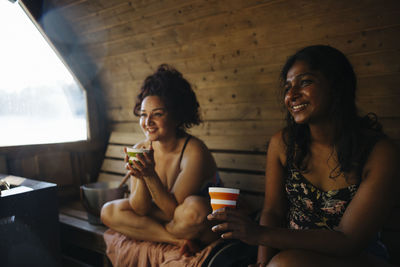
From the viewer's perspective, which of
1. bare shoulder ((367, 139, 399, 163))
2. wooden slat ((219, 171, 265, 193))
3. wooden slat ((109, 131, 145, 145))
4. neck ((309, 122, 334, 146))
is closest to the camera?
bare shoulder ((367, 139, 399, 163))

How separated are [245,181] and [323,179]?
1.18 metres

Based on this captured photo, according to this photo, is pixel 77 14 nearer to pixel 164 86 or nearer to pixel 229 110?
pixel 164 86

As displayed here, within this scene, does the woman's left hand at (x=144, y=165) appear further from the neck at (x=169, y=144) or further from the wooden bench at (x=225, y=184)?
the wooden bench at (x=225, y=184)

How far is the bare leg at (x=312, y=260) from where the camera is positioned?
120 cm

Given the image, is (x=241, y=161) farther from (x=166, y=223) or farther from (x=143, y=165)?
(x=143, y=165)

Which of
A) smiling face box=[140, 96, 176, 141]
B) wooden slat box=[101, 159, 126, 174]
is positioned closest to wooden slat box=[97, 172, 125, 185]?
wooden slat box=[101, 159, 126, 174]

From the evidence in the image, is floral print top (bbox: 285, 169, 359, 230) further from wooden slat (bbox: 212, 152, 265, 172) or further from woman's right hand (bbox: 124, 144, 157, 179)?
wooden slat (bbox: 212, 152, 265, 172)

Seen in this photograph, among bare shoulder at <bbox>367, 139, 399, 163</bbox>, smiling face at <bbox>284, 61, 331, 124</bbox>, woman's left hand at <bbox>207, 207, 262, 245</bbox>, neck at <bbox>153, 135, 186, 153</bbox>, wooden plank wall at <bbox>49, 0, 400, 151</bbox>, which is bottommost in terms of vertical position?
woman's left hand at <bbox>207, 207, 262, 245</bbox>

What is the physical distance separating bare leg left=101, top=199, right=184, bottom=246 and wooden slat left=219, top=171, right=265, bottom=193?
3.13 ft

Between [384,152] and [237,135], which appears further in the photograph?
[237,135]

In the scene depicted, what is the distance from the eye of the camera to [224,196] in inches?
45.3

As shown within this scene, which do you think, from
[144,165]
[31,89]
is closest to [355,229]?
[144,165]

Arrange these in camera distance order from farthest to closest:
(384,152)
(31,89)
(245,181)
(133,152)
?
1. (31,89)
2. (245,181)
3. (133,152)
4. (384,152)

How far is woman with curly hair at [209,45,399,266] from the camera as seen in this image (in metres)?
1.22
